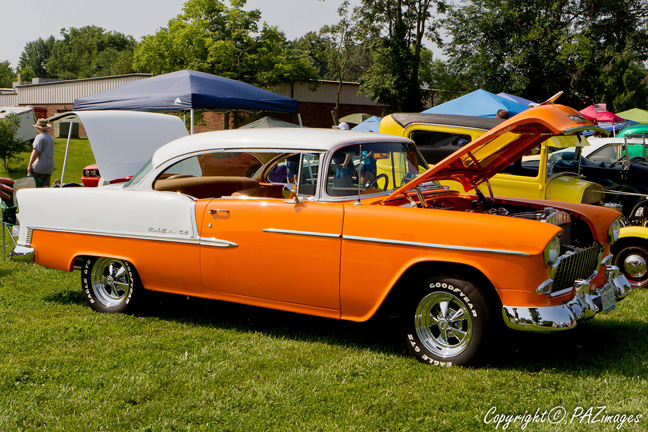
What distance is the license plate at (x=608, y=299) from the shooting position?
4.27 metres

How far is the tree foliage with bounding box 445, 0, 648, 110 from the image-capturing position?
1254 inches

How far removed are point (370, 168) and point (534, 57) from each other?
30121 mm

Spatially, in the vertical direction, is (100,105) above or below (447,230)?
above

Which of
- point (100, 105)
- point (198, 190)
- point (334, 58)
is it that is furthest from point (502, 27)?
point (198, 190)

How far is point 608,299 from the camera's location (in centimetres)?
432

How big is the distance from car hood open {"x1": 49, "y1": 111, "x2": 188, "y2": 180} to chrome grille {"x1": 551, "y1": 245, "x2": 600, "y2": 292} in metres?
5.47

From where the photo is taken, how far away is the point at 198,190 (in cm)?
570

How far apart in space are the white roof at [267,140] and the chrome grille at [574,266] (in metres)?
1.69

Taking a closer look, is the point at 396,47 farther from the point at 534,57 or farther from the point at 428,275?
the point at 428,275

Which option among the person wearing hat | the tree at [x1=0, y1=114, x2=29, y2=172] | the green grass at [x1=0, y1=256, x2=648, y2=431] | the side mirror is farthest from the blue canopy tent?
the tree at [x1=0, y1=114, x2=29, y2=172]

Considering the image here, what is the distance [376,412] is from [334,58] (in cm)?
3818

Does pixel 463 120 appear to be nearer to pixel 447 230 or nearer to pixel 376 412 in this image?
pixel 447 230

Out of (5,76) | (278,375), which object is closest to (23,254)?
(278,375)

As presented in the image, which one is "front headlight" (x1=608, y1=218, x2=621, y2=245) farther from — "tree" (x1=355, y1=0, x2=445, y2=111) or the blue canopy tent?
"tree" (x1=355, y1=0, x2=445, y2=111)
